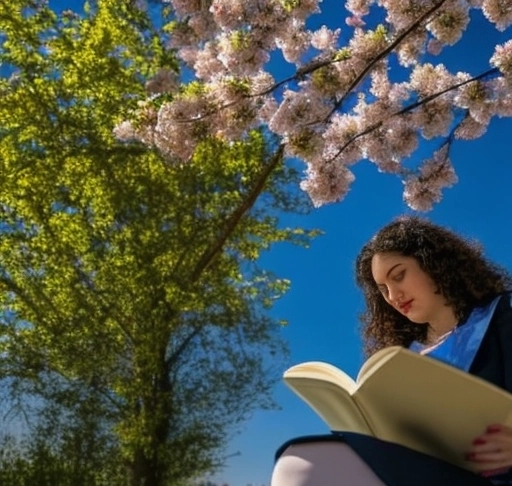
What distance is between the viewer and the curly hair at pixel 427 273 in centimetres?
225

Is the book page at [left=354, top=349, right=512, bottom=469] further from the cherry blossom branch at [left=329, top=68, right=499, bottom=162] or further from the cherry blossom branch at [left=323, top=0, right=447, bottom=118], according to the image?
the cherry blossom branch at [left=329, top=68, right=499, bottom=162]

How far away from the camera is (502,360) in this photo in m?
1.83

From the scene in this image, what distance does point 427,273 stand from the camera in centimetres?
229

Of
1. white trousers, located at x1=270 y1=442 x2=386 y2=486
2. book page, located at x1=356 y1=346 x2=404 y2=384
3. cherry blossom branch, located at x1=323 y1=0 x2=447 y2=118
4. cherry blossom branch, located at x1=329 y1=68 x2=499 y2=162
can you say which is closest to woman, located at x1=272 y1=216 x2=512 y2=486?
white trousers, located at x1=270 y1=442 x2=386 y2=486

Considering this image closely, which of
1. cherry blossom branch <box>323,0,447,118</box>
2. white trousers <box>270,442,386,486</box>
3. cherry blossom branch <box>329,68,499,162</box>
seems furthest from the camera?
cherry blossom branch <box>329,68,499,162</box>

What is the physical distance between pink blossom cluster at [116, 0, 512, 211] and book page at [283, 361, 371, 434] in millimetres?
2689

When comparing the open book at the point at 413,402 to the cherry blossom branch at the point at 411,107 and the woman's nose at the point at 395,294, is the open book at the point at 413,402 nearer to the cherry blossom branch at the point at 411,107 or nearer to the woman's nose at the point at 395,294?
the woman's nose at the point at 395,294

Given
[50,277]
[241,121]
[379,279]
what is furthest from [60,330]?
[379,279]

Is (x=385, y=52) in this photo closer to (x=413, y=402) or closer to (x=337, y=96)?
(x=337, y=96)

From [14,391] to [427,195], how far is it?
26.3 feet

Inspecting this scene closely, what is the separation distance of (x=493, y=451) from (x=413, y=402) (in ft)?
0.56

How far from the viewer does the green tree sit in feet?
36.0

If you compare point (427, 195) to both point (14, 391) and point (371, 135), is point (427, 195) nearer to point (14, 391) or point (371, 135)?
point (371, 135)

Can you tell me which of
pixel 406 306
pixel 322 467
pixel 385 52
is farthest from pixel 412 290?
pixel 385 52
